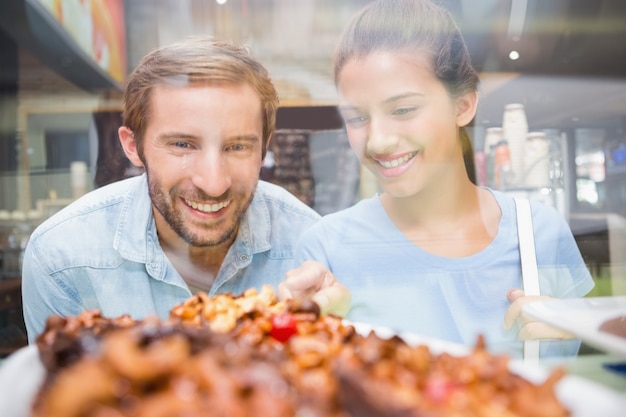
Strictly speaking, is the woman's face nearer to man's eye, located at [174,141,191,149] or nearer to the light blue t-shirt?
the light blue t-shirt

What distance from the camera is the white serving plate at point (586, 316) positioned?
3.26 feet

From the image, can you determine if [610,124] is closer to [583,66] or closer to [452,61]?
[583,66]

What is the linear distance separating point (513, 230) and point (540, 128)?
0.92 feet

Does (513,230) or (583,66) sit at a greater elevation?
(583,66)

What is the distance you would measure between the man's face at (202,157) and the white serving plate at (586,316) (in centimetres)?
74

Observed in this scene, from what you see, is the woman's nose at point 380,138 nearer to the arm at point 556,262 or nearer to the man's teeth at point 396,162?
the man's teeth at point 396,162

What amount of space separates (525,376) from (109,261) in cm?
106

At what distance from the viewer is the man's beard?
1502mm

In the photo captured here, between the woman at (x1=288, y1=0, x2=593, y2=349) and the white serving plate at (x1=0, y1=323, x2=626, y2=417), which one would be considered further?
the woman at (x1=288, y1=0, x2=593, y2=349)

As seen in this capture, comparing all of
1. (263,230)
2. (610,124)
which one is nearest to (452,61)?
(610,124)

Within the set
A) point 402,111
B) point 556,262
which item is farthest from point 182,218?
point 556,262

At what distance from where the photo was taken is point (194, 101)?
146 centimetres

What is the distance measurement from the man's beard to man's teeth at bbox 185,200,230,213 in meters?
0.01

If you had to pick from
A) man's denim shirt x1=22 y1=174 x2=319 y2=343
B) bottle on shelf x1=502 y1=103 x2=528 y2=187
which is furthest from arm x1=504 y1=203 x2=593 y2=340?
man's denim shirt x1=22 y1=174 x2=319 y2=343
